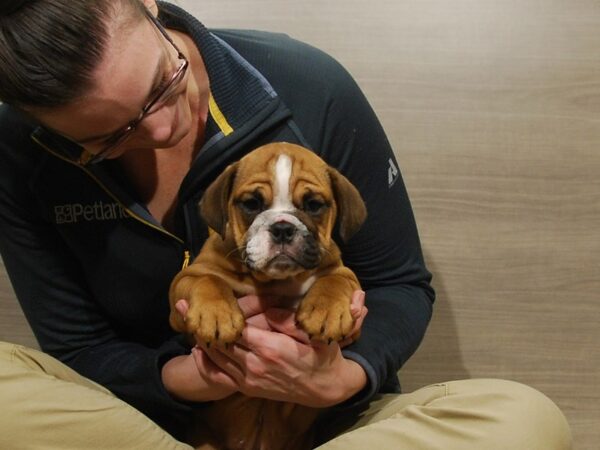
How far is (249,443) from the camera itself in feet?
5.04

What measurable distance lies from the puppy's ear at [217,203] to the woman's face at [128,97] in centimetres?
11

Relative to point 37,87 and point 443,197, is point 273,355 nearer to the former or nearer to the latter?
point 37,87

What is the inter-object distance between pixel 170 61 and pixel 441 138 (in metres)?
0.90

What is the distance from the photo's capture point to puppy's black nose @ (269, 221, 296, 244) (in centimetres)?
129

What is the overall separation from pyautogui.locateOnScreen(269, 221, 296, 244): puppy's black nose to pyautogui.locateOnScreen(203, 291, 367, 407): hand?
0.55 ft

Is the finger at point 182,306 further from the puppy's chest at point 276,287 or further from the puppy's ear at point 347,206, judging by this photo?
the puppy's ear at point 347,206

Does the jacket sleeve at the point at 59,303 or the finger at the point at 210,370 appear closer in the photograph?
the finger at the point at 210,370

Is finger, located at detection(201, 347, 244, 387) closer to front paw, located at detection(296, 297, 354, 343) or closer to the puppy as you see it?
the puppy

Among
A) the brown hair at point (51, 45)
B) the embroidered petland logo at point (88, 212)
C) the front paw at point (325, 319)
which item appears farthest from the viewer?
the embroidered petland logo at point (88, 212)

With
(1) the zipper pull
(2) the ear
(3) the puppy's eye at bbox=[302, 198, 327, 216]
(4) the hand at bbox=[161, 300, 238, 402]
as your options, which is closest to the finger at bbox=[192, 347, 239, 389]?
(4) the hand at bbox=[161, 300, 238, 402]

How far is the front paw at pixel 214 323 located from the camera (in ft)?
4.13

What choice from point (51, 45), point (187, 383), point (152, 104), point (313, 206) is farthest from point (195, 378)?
point (51, 45)

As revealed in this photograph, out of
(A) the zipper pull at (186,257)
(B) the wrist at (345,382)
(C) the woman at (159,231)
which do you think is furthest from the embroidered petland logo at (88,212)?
(B) the wrist at (345,382)

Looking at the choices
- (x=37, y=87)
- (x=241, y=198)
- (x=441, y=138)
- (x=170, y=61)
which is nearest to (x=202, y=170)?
(x=241, y=198)
